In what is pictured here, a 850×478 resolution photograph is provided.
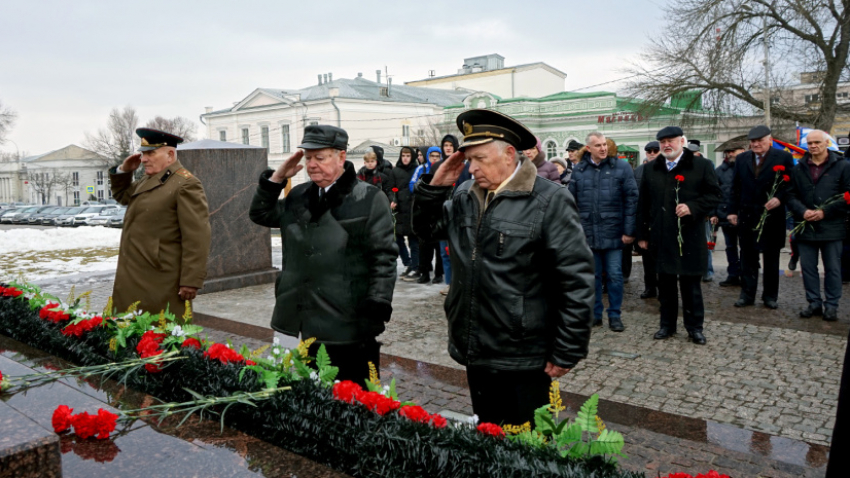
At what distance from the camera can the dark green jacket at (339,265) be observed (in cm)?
383

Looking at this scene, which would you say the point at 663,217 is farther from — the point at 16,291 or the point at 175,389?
the point at 16,291

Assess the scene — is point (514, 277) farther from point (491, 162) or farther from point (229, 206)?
point (229, 206)

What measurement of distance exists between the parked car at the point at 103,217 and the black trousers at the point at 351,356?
40.2m

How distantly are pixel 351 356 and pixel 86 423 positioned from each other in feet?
4.69

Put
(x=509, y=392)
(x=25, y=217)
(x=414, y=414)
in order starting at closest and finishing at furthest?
(x=414, y=414), (x=509, y=392), (x=25, y=217)

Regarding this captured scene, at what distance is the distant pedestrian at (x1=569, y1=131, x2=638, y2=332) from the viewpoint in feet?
23.7

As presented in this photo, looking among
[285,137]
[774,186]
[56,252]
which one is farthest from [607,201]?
[285,137]

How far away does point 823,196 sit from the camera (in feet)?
25.3

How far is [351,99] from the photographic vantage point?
56594 millimetres

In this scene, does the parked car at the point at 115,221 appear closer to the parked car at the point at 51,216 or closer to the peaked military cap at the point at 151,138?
the parked car at the point at 51,216

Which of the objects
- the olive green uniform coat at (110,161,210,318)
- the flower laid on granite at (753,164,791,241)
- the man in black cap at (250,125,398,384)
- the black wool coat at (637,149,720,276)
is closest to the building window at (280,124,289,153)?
the flower laid on granite at (753,164,791,241)

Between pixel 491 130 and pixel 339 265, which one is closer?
pixel 491 130

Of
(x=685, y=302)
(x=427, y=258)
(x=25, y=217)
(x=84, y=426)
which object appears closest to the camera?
(x=84, y=426)

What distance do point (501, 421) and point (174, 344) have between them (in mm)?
1809
